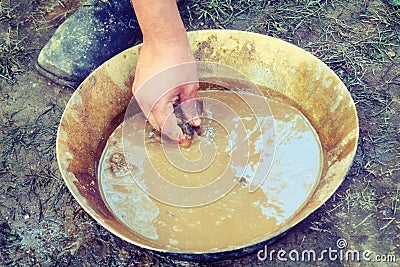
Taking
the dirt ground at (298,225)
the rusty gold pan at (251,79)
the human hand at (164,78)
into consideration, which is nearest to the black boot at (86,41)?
the dirt ground at (298,225)

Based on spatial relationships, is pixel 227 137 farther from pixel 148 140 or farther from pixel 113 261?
pixel 113 261

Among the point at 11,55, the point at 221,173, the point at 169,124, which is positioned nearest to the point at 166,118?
the point at 169,124

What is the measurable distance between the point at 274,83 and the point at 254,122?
0.77 feet

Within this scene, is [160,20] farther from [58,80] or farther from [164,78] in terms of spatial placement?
[58,80]

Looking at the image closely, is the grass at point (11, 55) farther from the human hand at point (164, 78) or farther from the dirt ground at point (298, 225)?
the human hand at point (164, 78)

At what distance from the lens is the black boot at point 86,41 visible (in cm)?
265

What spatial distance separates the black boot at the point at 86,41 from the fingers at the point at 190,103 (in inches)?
32.9

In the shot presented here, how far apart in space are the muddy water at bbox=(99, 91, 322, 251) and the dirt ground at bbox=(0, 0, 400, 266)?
0.16 m

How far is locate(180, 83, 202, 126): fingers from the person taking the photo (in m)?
1.97

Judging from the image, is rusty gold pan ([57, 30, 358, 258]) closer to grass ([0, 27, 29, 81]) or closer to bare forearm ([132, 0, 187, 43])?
bare forearm ([132, 0, 187, 43])

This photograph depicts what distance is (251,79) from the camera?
Result: 7.78ft

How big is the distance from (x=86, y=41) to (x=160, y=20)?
96 centimetres

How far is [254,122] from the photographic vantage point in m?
2.26

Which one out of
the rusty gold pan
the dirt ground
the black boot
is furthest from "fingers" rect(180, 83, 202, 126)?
the black boot
